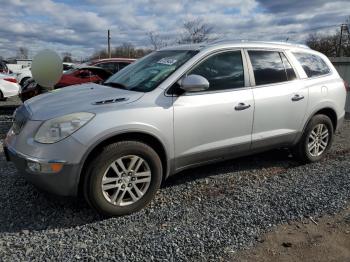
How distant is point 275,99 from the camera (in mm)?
4594

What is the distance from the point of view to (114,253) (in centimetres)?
300

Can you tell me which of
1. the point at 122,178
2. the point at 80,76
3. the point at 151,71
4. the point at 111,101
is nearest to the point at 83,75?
the point at 80,76

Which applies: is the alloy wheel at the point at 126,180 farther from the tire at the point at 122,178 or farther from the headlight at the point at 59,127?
the headlight at the point at 59,127

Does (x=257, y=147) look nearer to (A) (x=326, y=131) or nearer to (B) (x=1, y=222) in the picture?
(A) (x=326, y=131)

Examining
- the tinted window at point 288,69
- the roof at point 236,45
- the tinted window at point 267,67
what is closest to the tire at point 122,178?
the roof at point 236,45

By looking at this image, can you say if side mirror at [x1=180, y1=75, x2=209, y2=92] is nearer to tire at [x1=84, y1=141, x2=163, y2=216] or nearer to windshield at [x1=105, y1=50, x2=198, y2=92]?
windshield at [x1=105, y1=50, x2=198, y2=92]

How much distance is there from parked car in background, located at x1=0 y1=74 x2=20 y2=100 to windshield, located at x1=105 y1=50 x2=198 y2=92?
8.10 metres

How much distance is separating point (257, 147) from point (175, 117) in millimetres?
1371

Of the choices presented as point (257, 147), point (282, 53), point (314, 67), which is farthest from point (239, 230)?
point (314, 67)

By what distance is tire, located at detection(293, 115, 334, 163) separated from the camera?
5.18 m

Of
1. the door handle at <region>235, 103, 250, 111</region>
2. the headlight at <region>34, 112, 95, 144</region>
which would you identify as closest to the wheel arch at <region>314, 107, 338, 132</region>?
the door handle at <region>235, 103, 250, 111</region>

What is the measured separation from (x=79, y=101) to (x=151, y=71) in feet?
3.30

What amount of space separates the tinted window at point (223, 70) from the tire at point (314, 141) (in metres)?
1.46

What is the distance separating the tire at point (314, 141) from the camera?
5.18 meters
